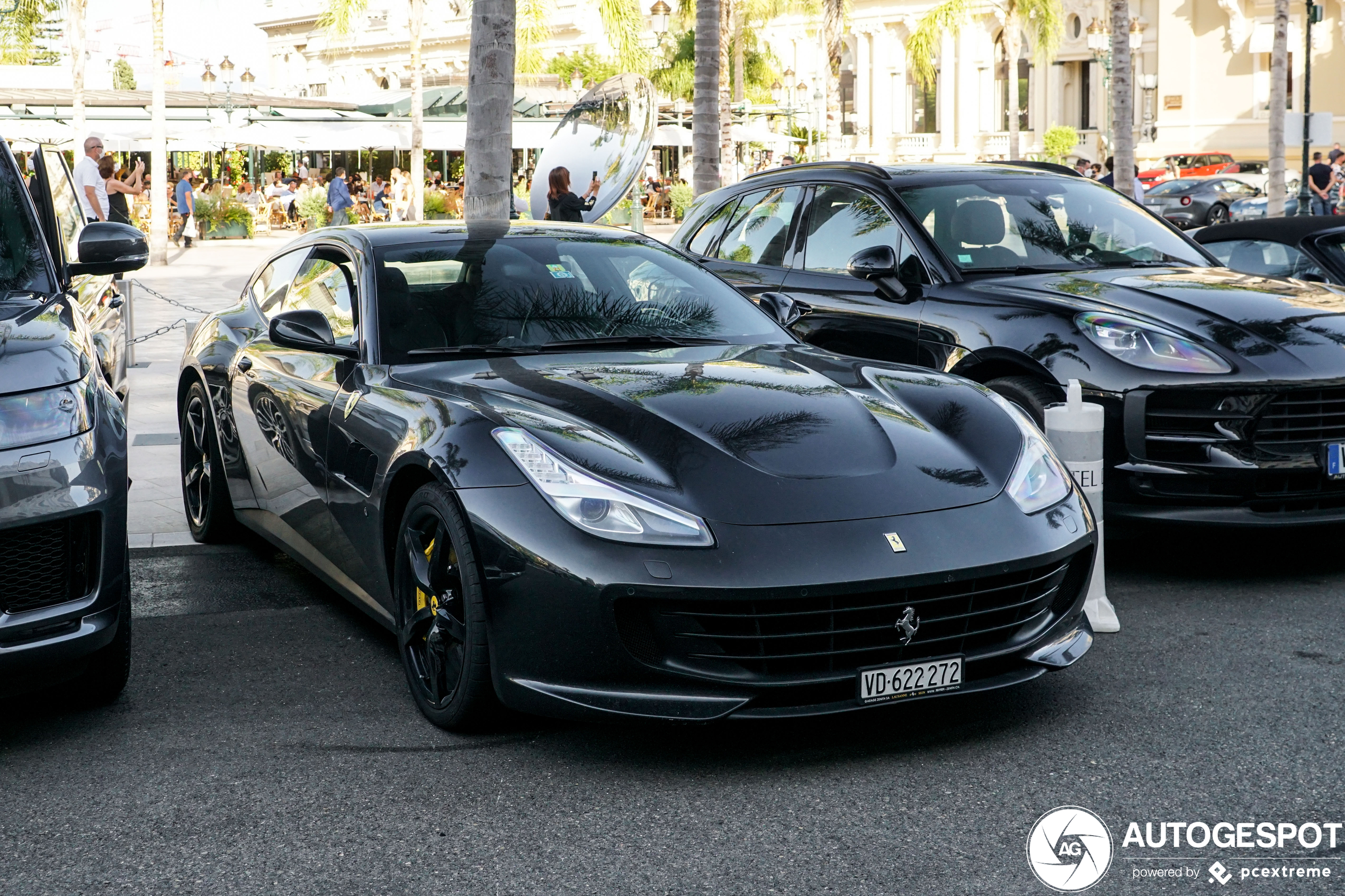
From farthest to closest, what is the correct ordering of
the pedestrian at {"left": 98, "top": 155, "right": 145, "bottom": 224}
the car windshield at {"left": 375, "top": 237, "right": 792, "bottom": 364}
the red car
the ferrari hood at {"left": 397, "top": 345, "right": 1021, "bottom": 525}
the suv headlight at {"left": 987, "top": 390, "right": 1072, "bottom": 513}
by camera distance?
the red car < the pedestrian at {"left": 98, "top": 155, "right": 145, "bottom": 224} < the car windshield at {"left": 375, "top": 237, "right": 792, "bottom": 364} < the suv headlight at {"left": 987, "top": 390, "right": 1072, "bottom": 513} < the ferrari hood at {"left": 397, "top": 345, "right": 1021, "bottom": 525}

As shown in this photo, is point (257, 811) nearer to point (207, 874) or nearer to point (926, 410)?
point (207, 874)

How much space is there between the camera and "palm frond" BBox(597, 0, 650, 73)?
36.8 metres

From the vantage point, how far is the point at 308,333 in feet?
16.1

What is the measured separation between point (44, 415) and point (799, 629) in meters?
1.98

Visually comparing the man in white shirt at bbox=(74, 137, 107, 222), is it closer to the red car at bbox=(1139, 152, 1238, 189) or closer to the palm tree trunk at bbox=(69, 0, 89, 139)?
the palm tree trunk at bbox=(69, 0, 89, 139)

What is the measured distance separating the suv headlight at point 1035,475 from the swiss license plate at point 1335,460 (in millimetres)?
1648

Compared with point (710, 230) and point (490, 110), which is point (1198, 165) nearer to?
point (490, 110)

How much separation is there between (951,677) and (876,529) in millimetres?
432

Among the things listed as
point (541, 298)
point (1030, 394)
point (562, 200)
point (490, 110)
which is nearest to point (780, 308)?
point (541, 298)

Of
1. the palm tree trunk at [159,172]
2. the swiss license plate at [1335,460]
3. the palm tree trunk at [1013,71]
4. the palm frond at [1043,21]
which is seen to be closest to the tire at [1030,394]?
the swiss license plate at [1335,460]

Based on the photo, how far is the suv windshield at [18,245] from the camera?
4.97 metres

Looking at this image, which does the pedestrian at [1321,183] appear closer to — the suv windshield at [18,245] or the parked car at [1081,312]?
the parked car at [1081,312]

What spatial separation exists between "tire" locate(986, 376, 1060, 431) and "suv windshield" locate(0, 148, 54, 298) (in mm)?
3519

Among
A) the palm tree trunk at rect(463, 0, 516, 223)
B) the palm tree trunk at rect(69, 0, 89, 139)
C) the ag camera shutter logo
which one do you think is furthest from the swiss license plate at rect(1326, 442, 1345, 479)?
the palm tree trunk at rect(69, 0, 89, 139)
